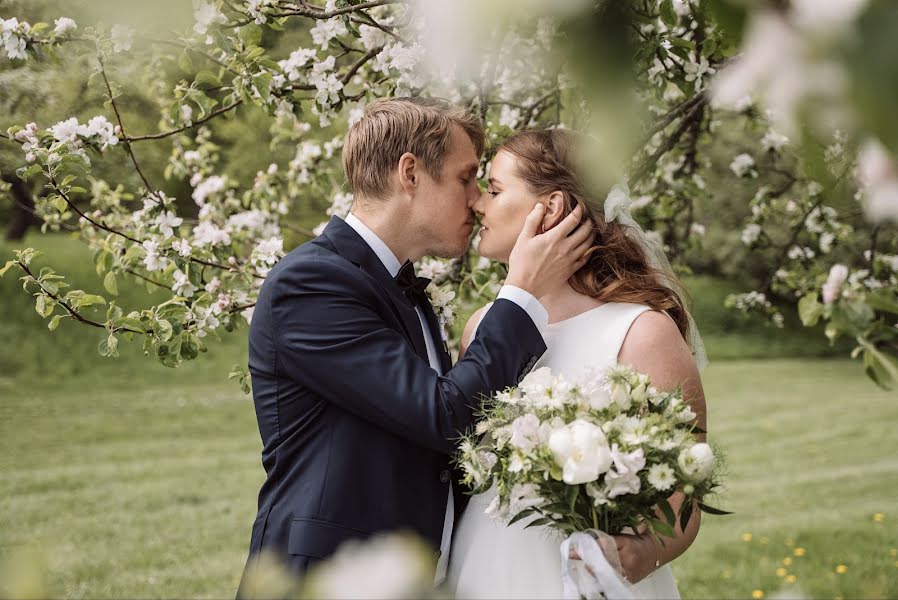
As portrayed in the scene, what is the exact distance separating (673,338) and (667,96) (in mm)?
2678

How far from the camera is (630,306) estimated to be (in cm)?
271

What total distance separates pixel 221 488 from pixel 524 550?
7.61 meters

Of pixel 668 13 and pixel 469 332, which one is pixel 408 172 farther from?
pixel 668 13

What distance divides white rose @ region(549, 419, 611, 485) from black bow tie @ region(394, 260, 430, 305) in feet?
3.27

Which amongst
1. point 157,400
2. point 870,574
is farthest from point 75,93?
point 870,574

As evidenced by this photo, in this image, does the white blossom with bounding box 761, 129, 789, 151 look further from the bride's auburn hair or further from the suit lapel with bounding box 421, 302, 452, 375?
the suit lapel with bounding box 421, 302, 452, 375

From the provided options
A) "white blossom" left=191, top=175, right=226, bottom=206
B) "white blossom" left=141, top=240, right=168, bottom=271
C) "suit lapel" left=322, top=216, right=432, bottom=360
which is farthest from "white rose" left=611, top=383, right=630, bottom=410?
"white blossom" left=191, top=175, right=226, bottom=206

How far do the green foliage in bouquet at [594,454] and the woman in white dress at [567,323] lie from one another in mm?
469

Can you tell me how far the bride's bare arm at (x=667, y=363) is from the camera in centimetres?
241

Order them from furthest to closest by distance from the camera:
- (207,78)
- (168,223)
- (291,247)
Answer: (291,247), (168,223), (207,78)

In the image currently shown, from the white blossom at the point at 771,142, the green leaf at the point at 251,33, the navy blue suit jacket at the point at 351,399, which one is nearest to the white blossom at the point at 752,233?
the white blossom at the point at 771,142

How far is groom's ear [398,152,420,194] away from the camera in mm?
2625

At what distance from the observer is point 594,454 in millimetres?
1793

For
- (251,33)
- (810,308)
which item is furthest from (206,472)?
(810,308)
